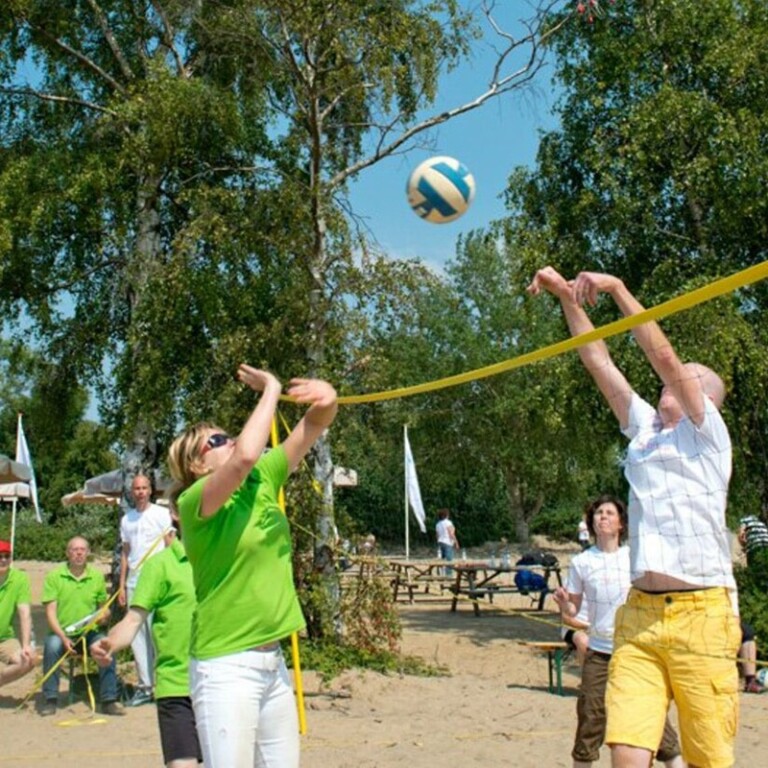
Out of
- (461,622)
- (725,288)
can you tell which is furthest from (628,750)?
(461,622)

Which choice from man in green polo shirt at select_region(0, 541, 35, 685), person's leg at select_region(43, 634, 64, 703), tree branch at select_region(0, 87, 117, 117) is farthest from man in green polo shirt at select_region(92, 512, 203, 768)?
tree branch at select_region(0, 87, 117, 117)

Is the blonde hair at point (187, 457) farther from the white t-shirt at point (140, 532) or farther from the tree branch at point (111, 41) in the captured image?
the tree branch at point (111, 41)

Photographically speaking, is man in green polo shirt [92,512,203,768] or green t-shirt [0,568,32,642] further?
green t-shirt [0,568,32,642]

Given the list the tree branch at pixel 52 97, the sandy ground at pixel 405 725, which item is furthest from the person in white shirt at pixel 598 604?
the tree branch at pixel 52 97

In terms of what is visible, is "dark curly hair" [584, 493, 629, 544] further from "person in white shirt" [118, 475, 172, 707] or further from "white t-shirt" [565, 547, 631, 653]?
"person in white shirt" [118, 475, 172, 707]

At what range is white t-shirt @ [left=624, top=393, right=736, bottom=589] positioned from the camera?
3.78m

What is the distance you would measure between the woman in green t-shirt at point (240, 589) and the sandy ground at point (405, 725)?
2976mm

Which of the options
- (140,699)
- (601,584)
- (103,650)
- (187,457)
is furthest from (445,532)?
(187,457)

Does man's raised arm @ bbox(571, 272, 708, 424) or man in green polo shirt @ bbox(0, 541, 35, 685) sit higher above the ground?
man's raised arm @ bbox(571, 272, 708, 424)

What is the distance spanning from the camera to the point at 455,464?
39.3m

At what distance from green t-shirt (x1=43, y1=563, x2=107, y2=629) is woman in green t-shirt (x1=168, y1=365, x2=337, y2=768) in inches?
250

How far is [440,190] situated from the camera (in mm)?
6992

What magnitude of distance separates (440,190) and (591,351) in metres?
2.91

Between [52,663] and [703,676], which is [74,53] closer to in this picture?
[52,663]
